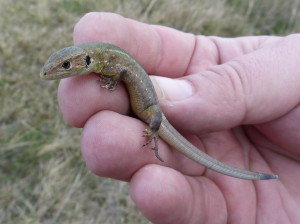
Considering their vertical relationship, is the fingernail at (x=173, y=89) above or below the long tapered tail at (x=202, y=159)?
above

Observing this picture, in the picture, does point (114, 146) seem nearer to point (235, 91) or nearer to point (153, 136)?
point (153, 136)

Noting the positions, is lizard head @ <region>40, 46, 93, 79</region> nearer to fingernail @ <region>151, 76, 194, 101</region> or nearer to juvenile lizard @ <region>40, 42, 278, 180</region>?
juvenile lizard @ <region>40, 42, 278, 180</region>

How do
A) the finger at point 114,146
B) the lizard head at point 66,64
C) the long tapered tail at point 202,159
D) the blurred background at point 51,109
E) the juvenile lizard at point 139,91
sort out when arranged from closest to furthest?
the finger at point 114,146
the lizard head at point 66,64
the juvenile lizard at point 139,91
the long tapered tail at point 202,159
the blurred background at point 51,109

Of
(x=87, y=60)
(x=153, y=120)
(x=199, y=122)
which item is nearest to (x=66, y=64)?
(x=87, y=60)

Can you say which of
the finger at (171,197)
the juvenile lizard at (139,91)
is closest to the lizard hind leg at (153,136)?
the juvenile lizard at (139,91)

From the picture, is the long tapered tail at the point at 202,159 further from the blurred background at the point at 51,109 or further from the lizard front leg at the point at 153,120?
the blurred background at the point at 51,109

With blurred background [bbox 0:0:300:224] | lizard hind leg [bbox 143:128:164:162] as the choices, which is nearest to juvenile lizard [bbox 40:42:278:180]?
lizard hind leg [bbox 143:128:164:162]

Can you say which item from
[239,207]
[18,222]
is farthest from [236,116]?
[18,222]

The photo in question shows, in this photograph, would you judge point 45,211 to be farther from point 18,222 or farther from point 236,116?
point 236,116
